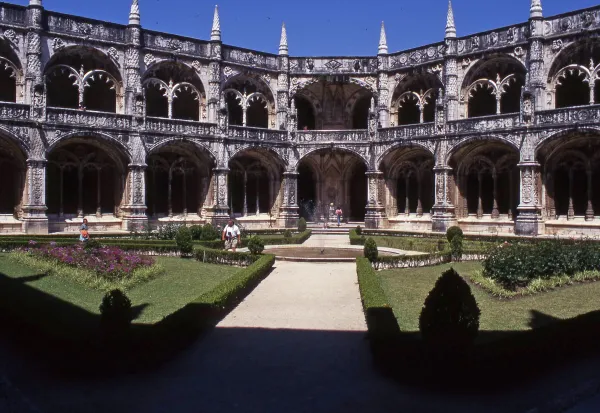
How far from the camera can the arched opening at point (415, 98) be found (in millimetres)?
33156

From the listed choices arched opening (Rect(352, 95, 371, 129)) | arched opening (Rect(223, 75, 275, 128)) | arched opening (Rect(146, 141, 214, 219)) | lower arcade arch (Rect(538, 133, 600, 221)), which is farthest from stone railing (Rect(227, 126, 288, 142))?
lower arcade arch (Rect(538, 133, 600, 221))

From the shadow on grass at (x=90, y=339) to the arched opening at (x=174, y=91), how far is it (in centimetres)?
2271

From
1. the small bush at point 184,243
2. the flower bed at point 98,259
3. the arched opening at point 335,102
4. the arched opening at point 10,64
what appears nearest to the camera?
the flower bed at point 98,259

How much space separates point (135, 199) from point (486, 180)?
67.6 feet

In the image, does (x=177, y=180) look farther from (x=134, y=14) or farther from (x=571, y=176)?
(x=571, y=176)

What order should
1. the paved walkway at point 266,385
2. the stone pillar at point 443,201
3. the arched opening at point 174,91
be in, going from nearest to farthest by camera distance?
the paved walkway at point 266,385
the stone pillar at point 443,201
the arched opening at point 174,91

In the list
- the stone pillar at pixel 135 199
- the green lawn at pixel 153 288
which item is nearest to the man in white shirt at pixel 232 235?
the green lawn at pixel 153 288

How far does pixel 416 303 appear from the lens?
12.1 m

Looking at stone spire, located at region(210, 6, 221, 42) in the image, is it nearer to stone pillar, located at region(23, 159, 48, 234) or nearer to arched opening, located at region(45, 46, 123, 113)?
arched opening, located at region(45, 46, 123, 113)

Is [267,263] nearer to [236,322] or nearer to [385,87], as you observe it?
[236,322]

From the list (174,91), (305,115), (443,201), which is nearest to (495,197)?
(443,201)

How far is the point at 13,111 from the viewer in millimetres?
26000

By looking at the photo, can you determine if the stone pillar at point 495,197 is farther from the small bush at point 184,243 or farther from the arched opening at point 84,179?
the arched opening at point 84,179

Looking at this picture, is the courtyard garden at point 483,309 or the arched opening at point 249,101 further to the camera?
the arched opening at point 249,101
